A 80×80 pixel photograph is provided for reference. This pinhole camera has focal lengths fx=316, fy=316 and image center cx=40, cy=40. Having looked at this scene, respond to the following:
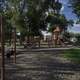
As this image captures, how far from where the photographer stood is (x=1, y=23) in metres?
9.44

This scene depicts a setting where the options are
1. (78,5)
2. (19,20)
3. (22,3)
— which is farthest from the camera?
(19,20)

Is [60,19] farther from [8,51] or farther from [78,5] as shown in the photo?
[8,51]

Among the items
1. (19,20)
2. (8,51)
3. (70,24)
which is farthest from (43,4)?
(70,24)

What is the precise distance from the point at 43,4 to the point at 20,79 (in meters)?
24.6

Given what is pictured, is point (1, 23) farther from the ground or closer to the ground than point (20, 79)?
farther from the ground

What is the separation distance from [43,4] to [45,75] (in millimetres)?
23667

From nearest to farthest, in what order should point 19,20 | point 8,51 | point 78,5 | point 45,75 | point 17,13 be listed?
point 45,75, point 8,51, point 78,5, point 17,13, point 19,20

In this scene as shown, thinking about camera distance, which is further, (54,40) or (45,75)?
(54,40)

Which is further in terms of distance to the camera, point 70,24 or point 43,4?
point 70,24

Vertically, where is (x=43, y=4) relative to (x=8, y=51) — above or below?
above

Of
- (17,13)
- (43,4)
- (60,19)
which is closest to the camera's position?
(43,4)

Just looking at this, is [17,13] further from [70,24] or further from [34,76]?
[70,24]

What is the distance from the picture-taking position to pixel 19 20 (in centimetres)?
4438

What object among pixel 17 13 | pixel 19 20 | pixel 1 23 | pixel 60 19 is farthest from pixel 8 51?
pixel 60 19
